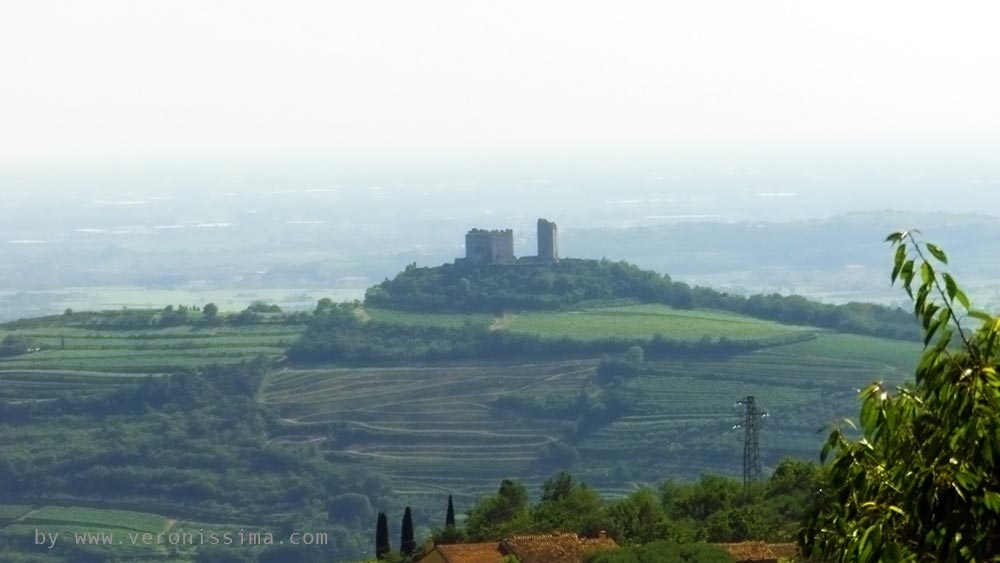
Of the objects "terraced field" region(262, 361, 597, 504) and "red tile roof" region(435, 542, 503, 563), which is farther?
"terraced field" region(262, 361, 597, 504)

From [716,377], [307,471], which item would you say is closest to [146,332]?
[307,471]

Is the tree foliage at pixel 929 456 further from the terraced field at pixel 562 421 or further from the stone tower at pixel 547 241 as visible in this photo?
the stone tower at pixel 547 241

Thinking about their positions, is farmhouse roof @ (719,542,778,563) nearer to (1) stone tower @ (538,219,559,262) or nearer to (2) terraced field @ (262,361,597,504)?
(2) terraced field @ (262,361,597,504)

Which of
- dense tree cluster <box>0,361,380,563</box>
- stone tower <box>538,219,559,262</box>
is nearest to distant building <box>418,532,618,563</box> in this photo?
dense tree cluster <box>0,361,380,563</box>

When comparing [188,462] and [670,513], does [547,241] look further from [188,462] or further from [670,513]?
[670,513]

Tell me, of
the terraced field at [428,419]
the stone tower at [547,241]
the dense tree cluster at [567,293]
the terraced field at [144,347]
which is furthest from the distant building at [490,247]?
the terraced field at [144,347]

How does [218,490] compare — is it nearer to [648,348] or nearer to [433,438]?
[433,438]

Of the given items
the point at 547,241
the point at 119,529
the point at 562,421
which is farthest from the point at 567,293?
the point at 119,529
